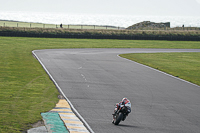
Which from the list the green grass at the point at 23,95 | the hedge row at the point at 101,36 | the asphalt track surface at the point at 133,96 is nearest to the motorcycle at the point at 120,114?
the asphalt track surface at the point at 133,96

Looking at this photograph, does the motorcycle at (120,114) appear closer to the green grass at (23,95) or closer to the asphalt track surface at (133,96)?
the asphalt track surface at (133,96)

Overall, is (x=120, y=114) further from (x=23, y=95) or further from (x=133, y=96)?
(x=23, y=95)

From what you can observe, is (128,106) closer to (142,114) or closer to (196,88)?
(142,114)

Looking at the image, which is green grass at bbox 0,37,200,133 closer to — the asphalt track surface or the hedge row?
the asphalt track surface

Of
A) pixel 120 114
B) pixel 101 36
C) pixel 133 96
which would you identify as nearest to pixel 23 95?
pixel 133 96

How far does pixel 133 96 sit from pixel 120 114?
627 cm

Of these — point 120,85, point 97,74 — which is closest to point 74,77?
point 97,74

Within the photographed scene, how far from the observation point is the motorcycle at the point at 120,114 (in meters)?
13.3

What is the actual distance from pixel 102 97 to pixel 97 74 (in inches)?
329

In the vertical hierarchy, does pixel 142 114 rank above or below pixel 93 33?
below

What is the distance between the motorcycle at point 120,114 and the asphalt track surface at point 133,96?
0.92 ft

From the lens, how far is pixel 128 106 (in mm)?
13281

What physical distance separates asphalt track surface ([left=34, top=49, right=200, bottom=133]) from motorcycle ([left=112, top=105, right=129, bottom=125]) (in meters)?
0.28

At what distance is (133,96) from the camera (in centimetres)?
1964
